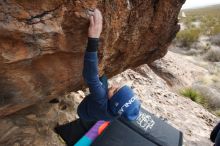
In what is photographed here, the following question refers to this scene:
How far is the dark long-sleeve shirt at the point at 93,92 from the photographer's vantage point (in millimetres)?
3102

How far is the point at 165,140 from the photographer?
4.04 m

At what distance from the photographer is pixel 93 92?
3.35 metres

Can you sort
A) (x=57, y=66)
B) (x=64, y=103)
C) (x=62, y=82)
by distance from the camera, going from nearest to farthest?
(x=57, y=66) → (x=62, y=82) → (x=64, y=103)

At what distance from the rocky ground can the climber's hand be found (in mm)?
1402

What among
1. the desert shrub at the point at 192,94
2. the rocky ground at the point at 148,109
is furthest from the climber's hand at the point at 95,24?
the desert shrub at the point at 192,94

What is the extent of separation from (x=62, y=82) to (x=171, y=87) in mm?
6033

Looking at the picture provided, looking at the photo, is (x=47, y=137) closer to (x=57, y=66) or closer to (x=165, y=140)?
(x=57, y=66)

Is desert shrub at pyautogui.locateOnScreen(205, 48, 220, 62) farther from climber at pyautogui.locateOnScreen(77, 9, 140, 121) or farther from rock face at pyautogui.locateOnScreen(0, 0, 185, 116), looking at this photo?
climber at pyautogui.locateOnScreen(77, 9, 140, 121)

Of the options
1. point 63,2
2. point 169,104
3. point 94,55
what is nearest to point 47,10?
point 63,2

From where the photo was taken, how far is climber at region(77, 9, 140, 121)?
3.07 meters

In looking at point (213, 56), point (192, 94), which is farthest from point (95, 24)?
point (213, 56)

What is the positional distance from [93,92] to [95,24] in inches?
26.4

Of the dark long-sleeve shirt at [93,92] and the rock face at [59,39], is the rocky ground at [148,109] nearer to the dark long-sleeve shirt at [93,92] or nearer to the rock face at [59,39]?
the rock face at [59,39]

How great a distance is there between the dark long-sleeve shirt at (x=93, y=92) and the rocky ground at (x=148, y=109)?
0.58 m
